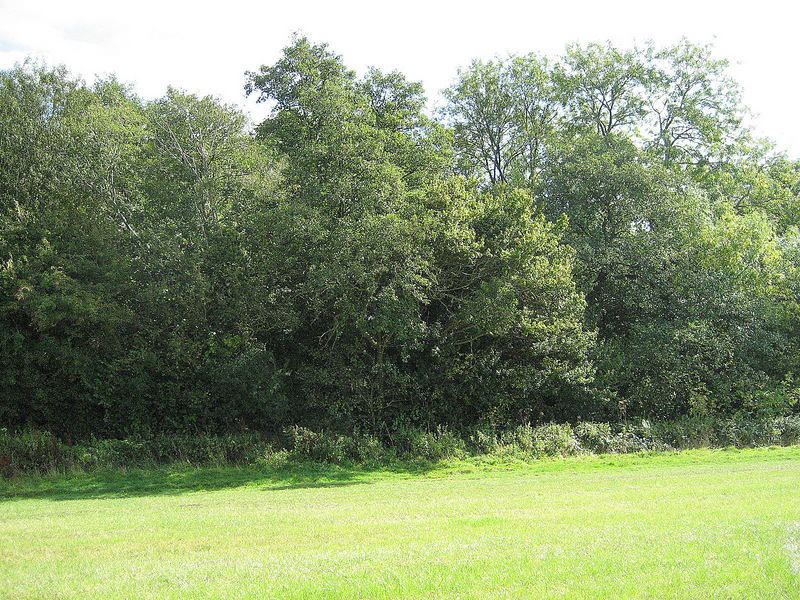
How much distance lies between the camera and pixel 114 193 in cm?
2675

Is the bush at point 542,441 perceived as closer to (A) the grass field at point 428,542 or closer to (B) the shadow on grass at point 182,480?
(B) the shadow on grass at point 182,480

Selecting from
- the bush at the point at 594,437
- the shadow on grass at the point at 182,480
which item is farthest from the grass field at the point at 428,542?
the bush at the point at 594,437

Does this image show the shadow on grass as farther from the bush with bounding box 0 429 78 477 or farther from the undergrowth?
the bush with bounding box 0 429 78 477

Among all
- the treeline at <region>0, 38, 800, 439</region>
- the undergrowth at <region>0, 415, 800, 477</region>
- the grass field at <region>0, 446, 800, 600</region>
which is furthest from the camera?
the treeline at <region>0, 38, 800, 439</region>

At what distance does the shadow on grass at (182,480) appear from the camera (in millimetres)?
18703

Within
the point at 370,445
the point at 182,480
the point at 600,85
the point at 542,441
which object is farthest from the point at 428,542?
the point at 600,85

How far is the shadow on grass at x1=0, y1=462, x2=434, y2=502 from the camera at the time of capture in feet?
61.4

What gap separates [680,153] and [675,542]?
37559 millimetres

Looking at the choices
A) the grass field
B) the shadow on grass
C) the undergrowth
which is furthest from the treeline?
the grass field

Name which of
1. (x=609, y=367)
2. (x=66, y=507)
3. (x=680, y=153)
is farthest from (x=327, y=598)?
(x=680, y=153)

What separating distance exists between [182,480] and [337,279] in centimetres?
788

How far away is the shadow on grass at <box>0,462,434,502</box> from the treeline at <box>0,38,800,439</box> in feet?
10.8

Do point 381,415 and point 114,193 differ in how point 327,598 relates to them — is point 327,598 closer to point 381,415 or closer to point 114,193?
point 381,415

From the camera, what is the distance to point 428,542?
911 centimetres
